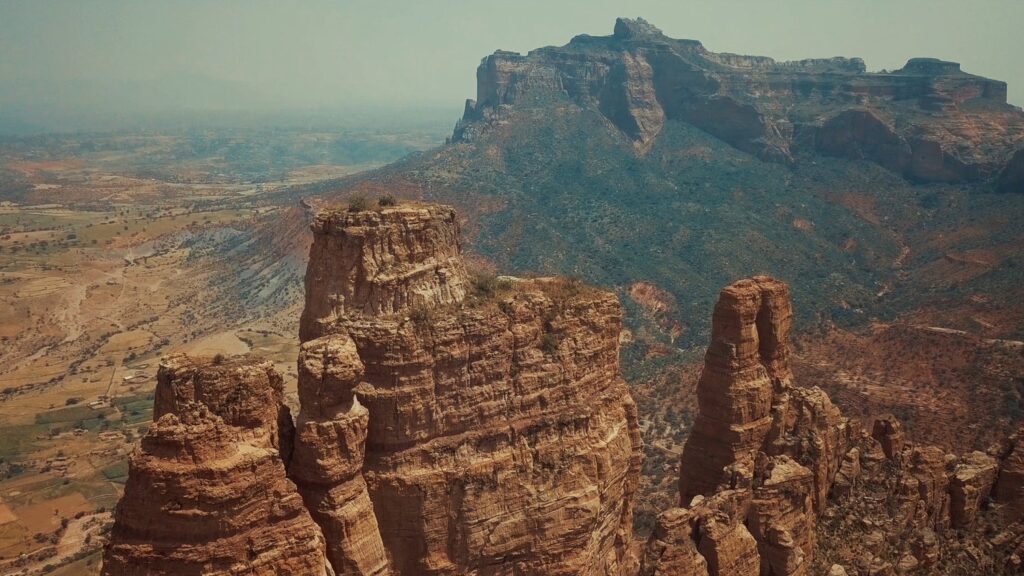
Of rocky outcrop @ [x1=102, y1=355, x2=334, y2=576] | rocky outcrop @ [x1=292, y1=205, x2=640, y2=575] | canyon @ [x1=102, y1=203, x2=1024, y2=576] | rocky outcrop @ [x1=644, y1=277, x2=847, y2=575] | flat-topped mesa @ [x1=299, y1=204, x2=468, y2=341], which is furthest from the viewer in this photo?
rocky outcrop @ [x1=644, y1=277, x2=847, y2=575]

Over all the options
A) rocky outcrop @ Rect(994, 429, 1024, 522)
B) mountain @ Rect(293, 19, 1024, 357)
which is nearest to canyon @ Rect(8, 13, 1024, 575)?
rocky outcrop @ Rect(994, 429, 1024, 522)

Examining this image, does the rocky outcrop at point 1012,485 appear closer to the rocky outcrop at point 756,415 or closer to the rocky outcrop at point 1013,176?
the rocky outcrop at point 756,415

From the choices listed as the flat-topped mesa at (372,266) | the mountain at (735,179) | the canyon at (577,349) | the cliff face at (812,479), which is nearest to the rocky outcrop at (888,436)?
the canyon at (577,349)

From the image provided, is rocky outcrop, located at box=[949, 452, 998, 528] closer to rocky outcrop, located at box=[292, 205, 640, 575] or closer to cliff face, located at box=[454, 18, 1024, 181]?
rocky outcrop, located at box=[292, 205, 640, 575]

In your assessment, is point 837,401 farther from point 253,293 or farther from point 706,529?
point 253,293

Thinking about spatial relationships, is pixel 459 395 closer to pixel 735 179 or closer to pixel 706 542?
Answer: pixel 706 542

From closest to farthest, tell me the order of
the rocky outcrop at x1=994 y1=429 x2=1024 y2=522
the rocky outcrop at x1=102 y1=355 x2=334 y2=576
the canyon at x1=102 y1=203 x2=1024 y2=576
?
the rocky outcrop at x1=102 y1=355 x2=334 y2=576, the canyon at x1=102 y1=203 x2=1024 y2=576, the rocky outcrop at x1=994 y1=429 x2=1024 y2=522
